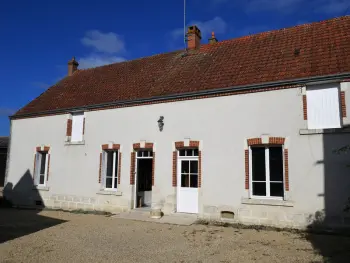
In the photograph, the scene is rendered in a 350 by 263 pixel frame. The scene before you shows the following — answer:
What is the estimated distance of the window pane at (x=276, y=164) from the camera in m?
8.60

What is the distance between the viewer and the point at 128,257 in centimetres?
611

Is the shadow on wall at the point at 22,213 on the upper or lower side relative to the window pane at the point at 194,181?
lower

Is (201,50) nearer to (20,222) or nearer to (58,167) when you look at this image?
(58,167)

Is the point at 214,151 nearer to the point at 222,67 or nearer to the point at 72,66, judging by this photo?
the point at 222,67

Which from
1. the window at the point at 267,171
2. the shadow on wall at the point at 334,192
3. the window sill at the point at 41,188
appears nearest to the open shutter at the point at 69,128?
the window sill at the point at 41,188

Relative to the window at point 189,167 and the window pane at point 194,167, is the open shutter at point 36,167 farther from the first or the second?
the window pane at point 194,167

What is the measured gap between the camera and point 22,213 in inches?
452

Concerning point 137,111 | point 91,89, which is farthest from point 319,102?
point 91,89

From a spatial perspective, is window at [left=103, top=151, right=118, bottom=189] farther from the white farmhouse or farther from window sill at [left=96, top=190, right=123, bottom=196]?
window sill at [left=96, top=190, right=123, bottom=196]

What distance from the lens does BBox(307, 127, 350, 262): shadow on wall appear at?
759cm

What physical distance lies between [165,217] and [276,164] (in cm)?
369

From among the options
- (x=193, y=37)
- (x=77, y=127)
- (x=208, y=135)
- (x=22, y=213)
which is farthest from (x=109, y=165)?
(x=193, y=37)

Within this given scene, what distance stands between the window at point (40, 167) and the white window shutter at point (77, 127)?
171 cm

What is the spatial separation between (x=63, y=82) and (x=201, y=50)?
7.37m
